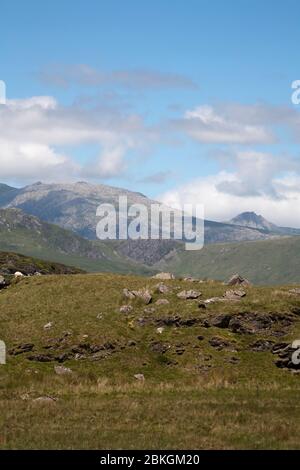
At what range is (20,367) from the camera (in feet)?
144

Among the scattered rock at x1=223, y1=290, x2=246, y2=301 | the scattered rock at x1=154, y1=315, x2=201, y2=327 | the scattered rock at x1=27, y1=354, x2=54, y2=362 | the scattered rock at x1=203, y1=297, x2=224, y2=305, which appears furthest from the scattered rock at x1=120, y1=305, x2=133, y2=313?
the scattered rock at x1=27, y1=354, x2=54, y2=362

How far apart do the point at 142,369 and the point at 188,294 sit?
46.5 ft

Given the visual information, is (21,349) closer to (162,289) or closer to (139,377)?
(139,377)

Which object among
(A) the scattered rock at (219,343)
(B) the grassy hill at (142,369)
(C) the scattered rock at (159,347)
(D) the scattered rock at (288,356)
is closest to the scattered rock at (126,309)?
(B) the grassy hill at (142,369)

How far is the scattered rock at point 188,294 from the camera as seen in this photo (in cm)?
5641

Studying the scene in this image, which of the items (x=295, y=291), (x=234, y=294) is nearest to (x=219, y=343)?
(x=234, y=294)

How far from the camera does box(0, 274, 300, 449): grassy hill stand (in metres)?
24.6

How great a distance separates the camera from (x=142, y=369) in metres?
44.0

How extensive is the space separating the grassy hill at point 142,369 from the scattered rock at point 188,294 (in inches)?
29.0

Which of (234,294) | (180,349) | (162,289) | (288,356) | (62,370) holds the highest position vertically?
(162,289)

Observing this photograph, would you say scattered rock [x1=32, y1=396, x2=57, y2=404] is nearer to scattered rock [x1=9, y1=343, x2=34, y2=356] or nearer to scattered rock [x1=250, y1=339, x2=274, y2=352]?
scattered rock [x1=9, y1=343, x2=34, y2=356]

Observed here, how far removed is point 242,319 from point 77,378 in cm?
1695
